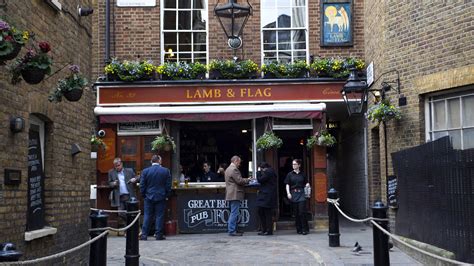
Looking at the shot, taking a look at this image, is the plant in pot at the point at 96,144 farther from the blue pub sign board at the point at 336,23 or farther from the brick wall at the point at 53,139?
the blue pub sign board at the point at 336,23

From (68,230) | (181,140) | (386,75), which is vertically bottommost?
(68,230)

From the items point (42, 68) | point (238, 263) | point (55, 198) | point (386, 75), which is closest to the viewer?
point (42, 68)

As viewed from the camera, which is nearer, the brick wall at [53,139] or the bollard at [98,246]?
the brick wall at [53,139]

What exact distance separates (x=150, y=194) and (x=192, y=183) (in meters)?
2.00

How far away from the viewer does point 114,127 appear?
1459 centimetres

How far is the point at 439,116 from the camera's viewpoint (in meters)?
10.9

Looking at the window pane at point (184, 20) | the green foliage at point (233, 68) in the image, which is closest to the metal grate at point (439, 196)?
the green foliage at point (233, 68)

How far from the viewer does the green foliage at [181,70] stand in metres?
14.6

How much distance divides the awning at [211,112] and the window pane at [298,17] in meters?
2.32

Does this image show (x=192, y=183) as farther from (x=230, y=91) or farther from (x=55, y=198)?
(x=55, y=198)

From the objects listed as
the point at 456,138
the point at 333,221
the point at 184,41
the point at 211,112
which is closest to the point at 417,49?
the point at 456,138

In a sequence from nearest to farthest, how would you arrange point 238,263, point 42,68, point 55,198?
point 42,68
point 55,198
point 238,263

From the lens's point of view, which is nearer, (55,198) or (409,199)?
(55,198)

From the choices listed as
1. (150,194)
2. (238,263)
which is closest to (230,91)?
(150,194)
